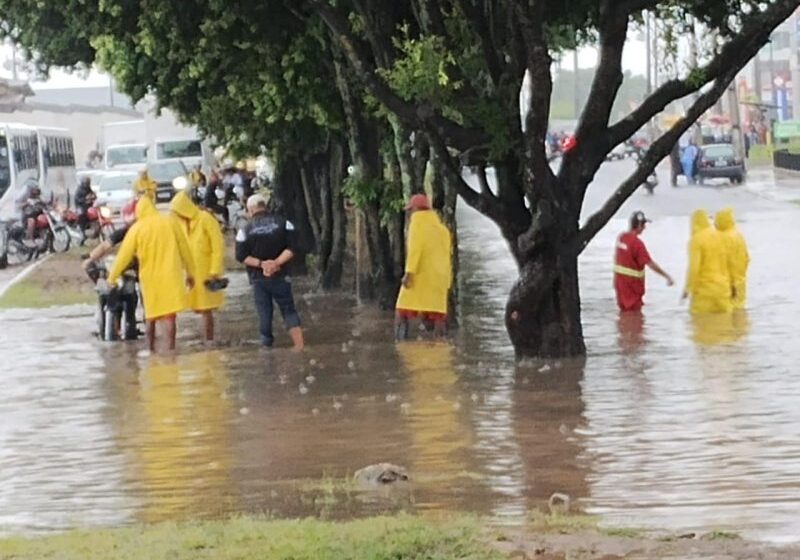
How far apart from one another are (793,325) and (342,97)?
22.6 ft

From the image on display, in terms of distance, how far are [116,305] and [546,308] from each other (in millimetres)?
6372

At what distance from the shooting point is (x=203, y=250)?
72.8ft

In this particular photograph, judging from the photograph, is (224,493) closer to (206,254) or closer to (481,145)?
(481,145)

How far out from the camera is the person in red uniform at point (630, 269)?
23770 mm

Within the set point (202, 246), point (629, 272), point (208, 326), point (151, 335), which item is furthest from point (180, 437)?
point (629, 272)

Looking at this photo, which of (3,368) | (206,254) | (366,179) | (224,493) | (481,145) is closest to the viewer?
(224,493)

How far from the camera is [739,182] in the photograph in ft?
221

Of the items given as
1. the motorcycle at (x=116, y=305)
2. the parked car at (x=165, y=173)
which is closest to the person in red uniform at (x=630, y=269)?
the motorcycle at (x=116, y=305)

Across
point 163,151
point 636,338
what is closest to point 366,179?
point 636,338

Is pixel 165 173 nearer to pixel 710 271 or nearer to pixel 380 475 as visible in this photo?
pixel 710 271

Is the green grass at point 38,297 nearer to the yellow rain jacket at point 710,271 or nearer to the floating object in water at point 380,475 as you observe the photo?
the yellow rain jacket at point 710,271

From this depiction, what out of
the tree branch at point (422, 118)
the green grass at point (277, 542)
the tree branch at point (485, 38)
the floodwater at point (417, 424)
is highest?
the tree branch at point (485, 38)

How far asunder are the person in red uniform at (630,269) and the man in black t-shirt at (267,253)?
15.8 feet

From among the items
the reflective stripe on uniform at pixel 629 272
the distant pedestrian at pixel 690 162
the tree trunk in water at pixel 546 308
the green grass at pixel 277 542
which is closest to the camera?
the green grass at pixel 277 542
